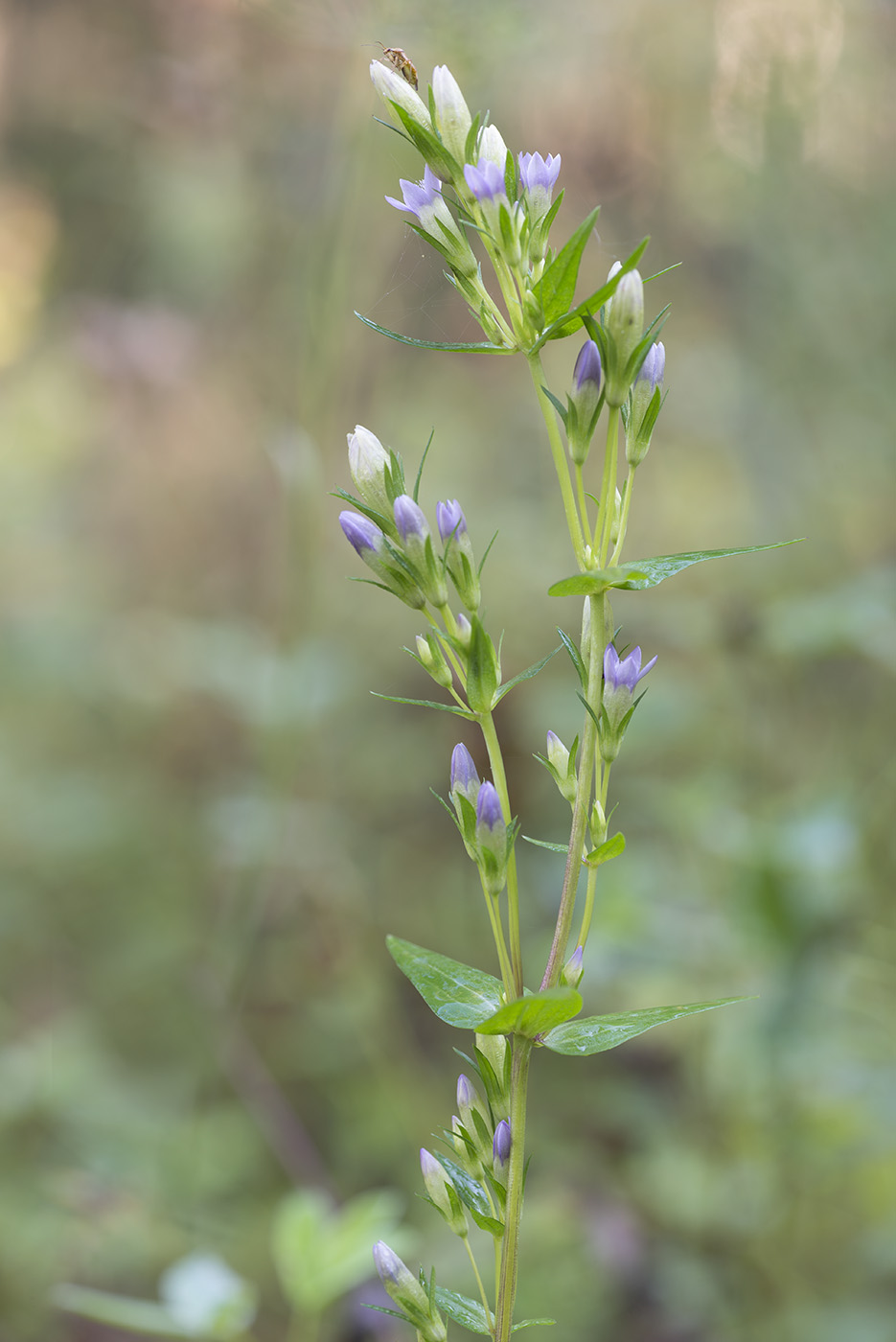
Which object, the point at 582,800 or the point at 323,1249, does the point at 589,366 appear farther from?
the point at 323,1249

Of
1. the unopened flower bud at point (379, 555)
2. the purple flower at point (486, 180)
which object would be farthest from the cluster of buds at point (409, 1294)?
the purple flower at point (486, 180)

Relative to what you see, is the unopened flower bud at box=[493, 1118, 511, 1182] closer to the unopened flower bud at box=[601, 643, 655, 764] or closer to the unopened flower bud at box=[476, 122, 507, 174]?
the unopened flower bud at box=[601, 643, 655, 764]

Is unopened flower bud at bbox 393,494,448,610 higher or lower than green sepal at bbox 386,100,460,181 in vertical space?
lower

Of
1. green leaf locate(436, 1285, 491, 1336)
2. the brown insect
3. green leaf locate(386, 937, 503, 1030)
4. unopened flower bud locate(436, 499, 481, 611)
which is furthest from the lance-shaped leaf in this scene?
the brown insect

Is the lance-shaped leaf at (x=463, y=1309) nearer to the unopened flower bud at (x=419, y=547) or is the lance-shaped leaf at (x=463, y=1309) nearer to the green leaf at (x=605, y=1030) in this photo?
the green leaf at (x=605, y=1030)

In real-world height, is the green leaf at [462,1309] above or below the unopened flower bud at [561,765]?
below

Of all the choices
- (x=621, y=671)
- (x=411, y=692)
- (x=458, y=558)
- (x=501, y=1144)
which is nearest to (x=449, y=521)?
(x=458, y=558)
